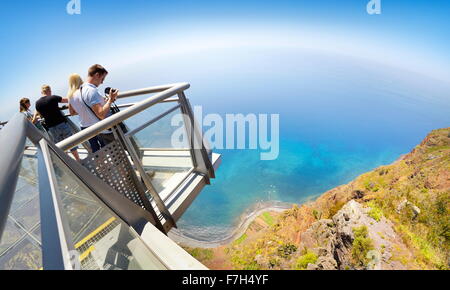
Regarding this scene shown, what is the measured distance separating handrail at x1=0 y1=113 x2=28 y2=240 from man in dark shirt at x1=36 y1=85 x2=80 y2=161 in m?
3.24

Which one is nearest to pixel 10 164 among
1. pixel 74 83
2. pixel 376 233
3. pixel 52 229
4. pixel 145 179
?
pixel 52 229

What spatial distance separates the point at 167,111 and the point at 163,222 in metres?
1.76

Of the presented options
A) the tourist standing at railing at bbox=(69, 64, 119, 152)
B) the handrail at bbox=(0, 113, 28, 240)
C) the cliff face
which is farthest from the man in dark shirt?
the cliff face

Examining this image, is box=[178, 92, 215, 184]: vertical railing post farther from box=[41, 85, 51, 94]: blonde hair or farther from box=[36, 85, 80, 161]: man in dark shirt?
box=[41, 85, 51, 94]: blonde hair

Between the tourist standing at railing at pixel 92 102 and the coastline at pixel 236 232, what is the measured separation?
51.4 meters

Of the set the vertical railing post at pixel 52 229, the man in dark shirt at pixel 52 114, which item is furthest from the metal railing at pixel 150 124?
the man in dark shirt at pixel 52 114

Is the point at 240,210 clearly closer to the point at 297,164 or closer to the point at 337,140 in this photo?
the point at 297,164

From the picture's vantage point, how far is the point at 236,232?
2532 inches

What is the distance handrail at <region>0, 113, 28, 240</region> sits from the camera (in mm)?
711
